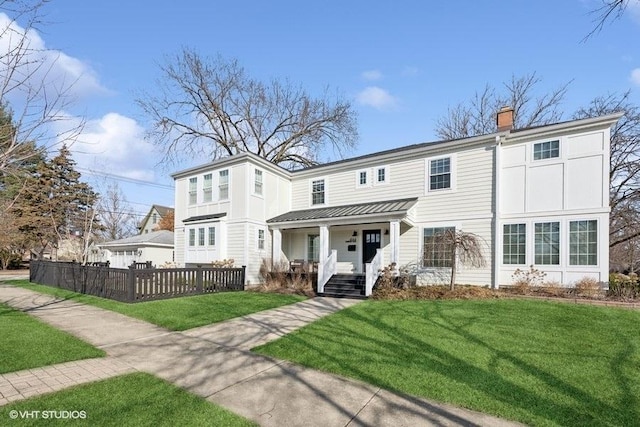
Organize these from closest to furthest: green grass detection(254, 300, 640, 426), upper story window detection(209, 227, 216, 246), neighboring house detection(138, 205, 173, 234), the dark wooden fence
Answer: green grass detection(254, 300, 640, 426) < the dark wooden fence < upper story window detection(209, 227, 216, 246) < neighboring house detection(138, 205, 173, 234)

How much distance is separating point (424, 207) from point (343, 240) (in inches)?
166

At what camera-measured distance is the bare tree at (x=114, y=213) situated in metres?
33.7

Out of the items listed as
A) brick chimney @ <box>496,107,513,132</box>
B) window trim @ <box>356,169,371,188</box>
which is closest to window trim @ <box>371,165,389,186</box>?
window trim @ <box>356,169,371,188</box>

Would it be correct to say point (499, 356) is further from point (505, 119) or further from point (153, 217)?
point (153, 217)

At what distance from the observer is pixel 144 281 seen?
34.4 feet

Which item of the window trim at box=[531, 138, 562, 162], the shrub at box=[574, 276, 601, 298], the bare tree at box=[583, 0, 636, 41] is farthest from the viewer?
the window trim at box=[531, 138, 562, 162]

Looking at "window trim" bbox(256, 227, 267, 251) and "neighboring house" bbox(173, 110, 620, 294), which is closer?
"neighboring house" bbox(173, 110, 620, 294)

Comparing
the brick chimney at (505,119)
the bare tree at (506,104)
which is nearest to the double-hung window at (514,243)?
the brick chimney at (505,119)

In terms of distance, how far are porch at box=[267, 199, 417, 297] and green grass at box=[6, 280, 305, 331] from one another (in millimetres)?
2285

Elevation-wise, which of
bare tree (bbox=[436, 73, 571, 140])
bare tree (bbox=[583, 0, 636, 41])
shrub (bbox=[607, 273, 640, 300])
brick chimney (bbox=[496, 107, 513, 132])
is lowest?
shrub (bbox=[607, 273, 640, 300])

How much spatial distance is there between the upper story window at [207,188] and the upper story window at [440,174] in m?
10.5

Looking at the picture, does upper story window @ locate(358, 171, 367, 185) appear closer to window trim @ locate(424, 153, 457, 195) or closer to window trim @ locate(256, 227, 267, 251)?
window trim @ locate(424, 153, 457, 195)

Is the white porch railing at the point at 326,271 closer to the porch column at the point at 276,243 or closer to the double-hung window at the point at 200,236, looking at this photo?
the porch column at the point at 276,243

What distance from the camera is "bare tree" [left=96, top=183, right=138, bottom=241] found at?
33.7 meters
